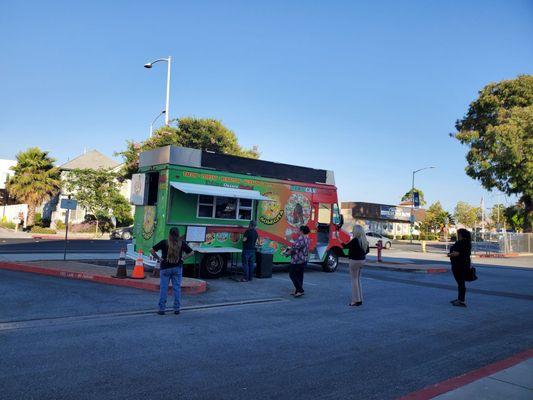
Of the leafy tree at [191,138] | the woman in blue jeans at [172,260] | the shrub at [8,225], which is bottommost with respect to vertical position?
the woman in blue jeans at [172,260]

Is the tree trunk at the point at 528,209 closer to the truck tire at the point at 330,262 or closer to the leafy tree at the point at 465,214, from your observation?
the truck tire at the point at 330,262

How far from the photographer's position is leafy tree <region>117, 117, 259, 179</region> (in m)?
33.6

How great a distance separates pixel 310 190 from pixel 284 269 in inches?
126

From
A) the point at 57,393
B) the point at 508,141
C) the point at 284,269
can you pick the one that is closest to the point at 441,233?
the point at 508,141

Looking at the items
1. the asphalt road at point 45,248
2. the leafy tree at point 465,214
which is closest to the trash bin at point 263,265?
the asphalt road at point 45,248

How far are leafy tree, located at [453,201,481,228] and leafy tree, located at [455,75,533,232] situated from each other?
143ft

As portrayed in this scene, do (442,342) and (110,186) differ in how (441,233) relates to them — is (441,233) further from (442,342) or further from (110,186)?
A: (442,342)

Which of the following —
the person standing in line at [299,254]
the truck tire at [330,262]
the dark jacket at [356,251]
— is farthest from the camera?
the truck tire at [330,262]

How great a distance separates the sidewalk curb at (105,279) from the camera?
10.6 metres

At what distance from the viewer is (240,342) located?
6465 millimetres

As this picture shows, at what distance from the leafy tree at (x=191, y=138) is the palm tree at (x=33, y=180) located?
266 inches

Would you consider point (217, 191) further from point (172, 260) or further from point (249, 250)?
point (172, 260)

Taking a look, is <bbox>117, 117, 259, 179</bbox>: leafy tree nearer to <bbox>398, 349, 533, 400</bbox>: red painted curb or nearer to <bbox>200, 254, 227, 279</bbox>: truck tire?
<bbox>200, 254, 227, 279</bbox>: truck tire

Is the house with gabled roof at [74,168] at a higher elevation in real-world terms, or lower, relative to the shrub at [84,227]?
higher
